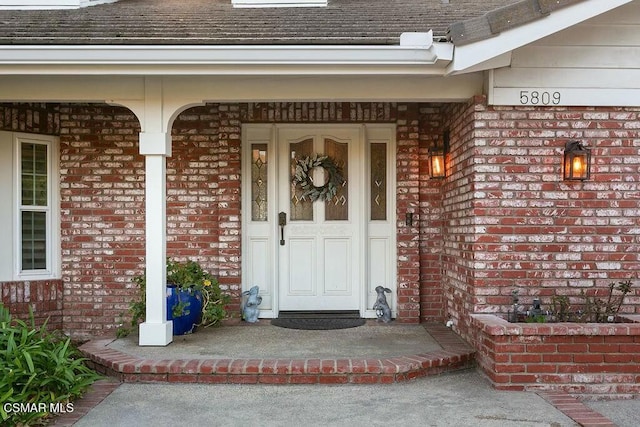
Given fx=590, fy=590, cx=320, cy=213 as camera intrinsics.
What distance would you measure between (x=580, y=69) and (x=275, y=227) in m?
3.34

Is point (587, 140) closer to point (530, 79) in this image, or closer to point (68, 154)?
point (530, 79)

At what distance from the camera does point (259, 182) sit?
6.48 meters

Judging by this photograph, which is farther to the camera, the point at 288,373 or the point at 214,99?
the point at 214,99

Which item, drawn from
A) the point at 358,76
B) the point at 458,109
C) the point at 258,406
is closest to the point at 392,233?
the point at 458,109

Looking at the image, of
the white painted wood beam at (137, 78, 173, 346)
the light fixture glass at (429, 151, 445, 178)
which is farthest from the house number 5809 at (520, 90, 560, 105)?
the white painted wood beam at (137, 78, 173, 346)

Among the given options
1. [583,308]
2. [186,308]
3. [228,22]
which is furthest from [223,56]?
[583,308]

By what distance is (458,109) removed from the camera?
5.55m

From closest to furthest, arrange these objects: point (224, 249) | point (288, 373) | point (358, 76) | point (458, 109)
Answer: point (288, 373) → point (358, 76) → point (458, 109) → point (224, 249)

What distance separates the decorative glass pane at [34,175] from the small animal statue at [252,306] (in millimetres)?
2402

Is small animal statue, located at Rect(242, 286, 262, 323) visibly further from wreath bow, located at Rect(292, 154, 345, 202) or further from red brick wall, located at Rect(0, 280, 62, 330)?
red brick wall, located at Rect(0, 280, 62, 330)

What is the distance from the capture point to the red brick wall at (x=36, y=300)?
5974 mm

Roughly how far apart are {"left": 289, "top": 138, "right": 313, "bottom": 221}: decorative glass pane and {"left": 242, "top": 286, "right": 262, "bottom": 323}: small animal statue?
902 millimetres

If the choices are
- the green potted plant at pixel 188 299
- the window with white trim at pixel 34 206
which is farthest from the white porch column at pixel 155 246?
the window with white trim at pixel 34 206

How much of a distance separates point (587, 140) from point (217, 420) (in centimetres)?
A: 371
